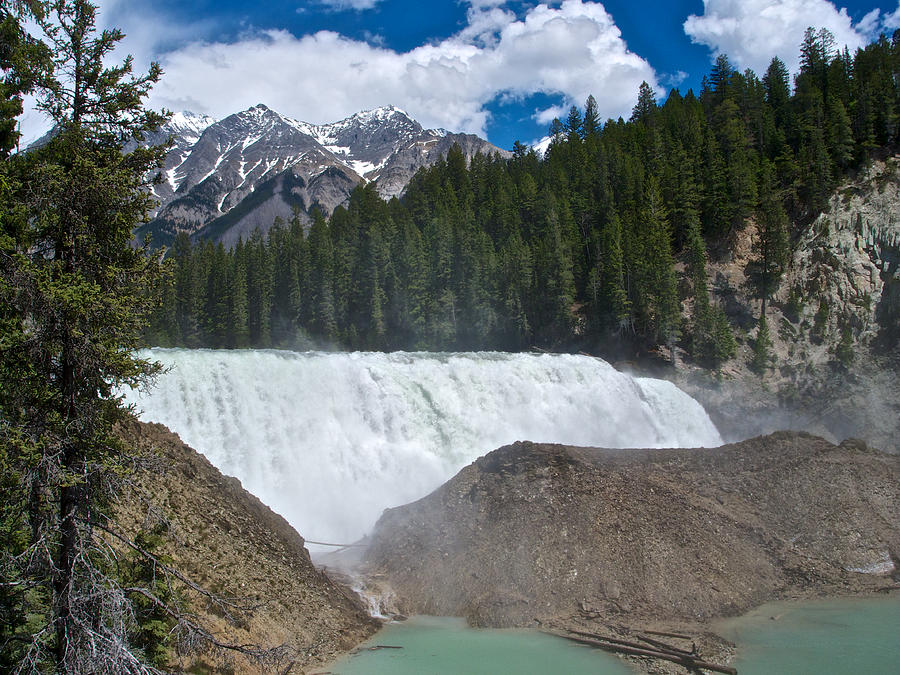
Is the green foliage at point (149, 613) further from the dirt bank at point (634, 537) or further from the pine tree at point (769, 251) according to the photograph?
the pine tree at point (769, 251)

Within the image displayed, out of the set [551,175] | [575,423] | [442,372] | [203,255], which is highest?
[551,175]

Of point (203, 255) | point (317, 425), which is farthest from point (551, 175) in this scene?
point (317, 425)

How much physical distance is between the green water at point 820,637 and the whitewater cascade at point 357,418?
13.0 m

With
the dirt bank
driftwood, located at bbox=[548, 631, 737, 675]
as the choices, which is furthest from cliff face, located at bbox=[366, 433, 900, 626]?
driftwood, located at bbox=[548, 631, 737, 675]

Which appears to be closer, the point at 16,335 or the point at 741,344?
the point at 16,335

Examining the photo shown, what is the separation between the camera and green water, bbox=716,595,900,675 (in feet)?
43.3

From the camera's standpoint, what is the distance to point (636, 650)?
45.1 ft

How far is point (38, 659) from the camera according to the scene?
262 inches

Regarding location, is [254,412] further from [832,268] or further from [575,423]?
[832,268]

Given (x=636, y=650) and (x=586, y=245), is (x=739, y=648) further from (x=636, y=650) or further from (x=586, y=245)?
(x=586, y=245)

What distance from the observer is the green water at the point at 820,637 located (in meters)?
13.2

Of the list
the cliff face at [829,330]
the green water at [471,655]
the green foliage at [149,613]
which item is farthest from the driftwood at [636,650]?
the cliff face at [829,330]

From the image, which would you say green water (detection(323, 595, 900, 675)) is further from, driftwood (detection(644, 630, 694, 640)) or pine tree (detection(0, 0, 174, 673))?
pine tree (detection(0, 0, 174, 673))

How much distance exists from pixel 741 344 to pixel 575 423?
72.2 feet
